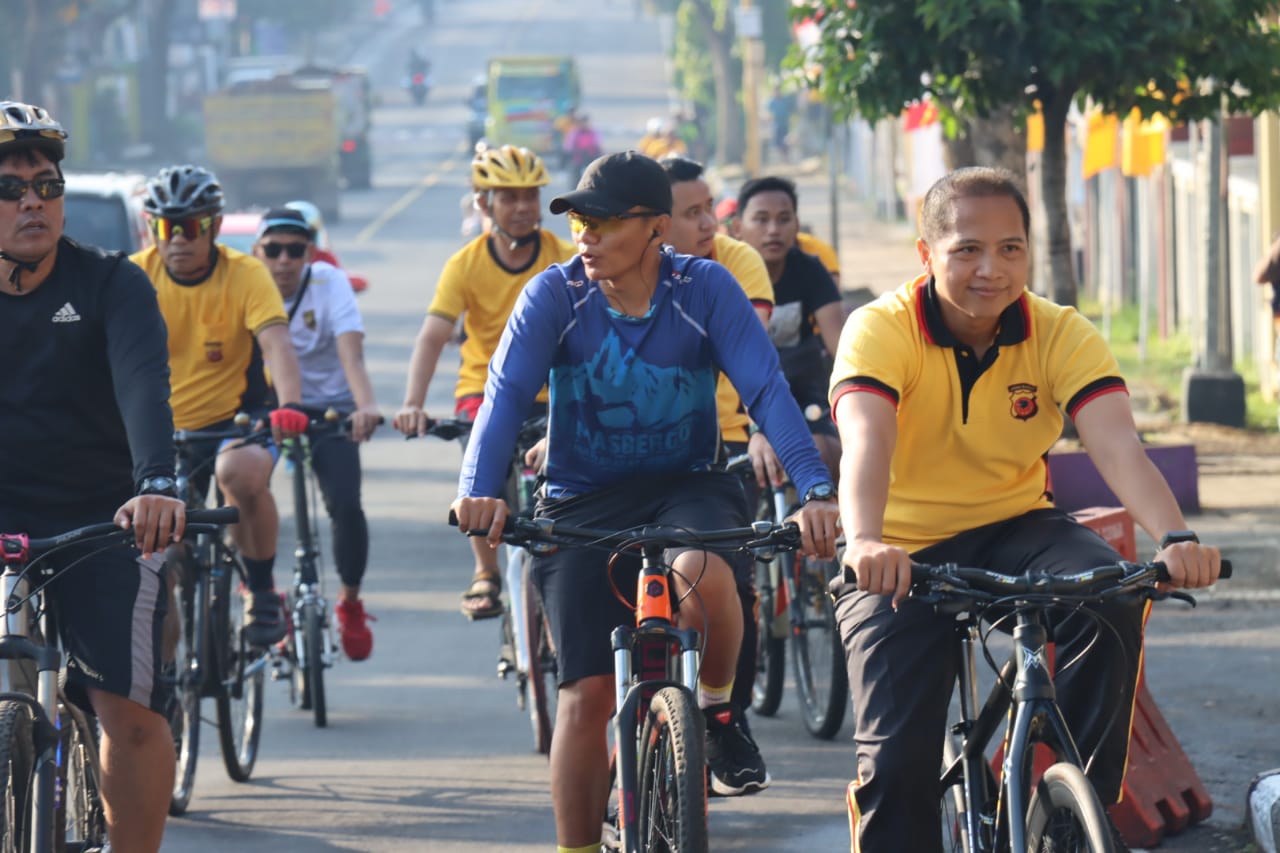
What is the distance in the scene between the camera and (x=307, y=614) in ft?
27.3

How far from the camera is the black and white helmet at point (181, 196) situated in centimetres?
745

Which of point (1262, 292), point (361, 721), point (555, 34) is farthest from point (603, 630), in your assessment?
point (555, 34)

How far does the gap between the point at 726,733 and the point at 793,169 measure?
4909cm

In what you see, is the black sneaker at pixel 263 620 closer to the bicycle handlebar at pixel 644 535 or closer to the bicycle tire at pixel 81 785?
the bicycle tire at pixel 81 785

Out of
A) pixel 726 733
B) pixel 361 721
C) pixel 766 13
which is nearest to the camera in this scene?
pixel 726 733

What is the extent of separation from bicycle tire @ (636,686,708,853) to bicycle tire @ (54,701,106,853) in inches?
49.3

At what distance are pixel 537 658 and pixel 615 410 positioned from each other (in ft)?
7.67

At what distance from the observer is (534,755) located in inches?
306

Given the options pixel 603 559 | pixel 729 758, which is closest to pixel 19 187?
pixel 603 559

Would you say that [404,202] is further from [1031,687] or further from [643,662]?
[1031,687]

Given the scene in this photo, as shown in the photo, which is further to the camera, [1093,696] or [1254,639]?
[1254,639]

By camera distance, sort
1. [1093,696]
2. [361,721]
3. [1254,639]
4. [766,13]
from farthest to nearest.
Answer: [766,13], [1254,639], [361,721], [1093,696]

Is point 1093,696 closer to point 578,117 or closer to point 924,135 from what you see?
point 924,135

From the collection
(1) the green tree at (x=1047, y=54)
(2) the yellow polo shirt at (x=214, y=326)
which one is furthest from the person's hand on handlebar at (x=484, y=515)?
(1) the green tree at (x=1047, y=54)
